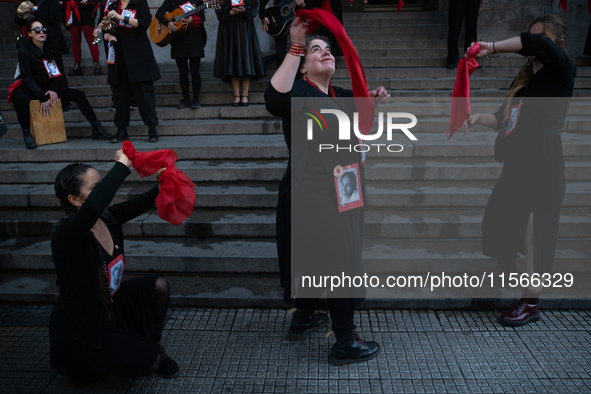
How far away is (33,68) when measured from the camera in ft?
18.8

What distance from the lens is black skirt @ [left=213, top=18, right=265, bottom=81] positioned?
21.3ft

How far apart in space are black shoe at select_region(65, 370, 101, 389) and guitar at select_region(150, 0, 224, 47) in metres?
4.88

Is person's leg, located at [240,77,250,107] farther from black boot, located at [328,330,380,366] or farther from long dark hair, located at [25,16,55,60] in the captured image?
black boot, located at [328,330,380,366]

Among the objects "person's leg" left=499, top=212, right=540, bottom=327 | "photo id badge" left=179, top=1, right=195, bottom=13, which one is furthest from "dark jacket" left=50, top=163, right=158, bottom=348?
"photo id badge" left=179, top=1, right=195, bottom=13

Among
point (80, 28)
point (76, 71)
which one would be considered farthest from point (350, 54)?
point (80, 28)

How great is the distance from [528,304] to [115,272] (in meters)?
2.96

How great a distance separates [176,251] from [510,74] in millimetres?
6047

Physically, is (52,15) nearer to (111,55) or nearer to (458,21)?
(111,55)

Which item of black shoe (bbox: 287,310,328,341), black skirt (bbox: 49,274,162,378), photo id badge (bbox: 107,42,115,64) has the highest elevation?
photo id badge (bbox: 107,42,115,64)

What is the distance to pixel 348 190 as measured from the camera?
2738 mm

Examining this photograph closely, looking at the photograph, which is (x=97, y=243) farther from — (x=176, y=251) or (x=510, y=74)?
(x=510, y=74)

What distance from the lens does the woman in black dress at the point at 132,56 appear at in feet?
18.2

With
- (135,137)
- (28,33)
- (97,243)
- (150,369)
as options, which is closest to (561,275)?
(150,369)

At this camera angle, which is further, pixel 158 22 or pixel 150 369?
pixel 158 22
